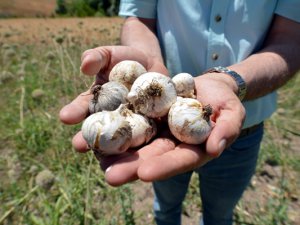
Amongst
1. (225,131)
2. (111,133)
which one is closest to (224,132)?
(225,131)

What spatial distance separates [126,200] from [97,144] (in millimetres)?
959

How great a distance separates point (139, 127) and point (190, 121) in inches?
4.7

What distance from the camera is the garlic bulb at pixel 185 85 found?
3.26 ft

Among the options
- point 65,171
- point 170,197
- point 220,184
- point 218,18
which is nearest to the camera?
point 218,18

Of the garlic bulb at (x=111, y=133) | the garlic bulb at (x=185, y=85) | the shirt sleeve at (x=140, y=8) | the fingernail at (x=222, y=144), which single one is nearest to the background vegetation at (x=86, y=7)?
the shirt sleeve at (x=140, y=8)

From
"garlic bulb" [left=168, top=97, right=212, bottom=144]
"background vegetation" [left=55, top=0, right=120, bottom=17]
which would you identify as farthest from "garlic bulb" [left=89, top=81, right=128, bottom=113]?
"background vegetation" [left=55, top=0, right=120, bottom=17]

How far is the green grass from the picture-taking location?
1.59m

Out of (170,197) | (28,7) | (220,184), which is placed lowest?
(28,7)

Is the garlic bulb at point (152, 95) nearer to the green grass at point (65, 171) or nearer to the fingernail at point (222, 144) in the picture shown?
the fingernail at point (222, 144)

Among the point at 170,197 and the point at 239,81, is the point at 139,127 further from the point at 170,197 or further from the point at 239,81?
the point at 170,197

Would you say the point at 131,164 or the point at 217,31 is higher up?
the point at 217,31

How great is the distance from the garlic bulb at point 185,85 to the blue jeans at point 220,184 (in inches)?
11.4

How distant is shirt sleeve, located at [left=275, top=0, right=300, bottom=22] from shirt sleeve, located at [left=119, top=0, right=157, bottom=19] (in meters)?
0.40

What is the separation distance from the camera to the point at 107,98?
0.95 meters
